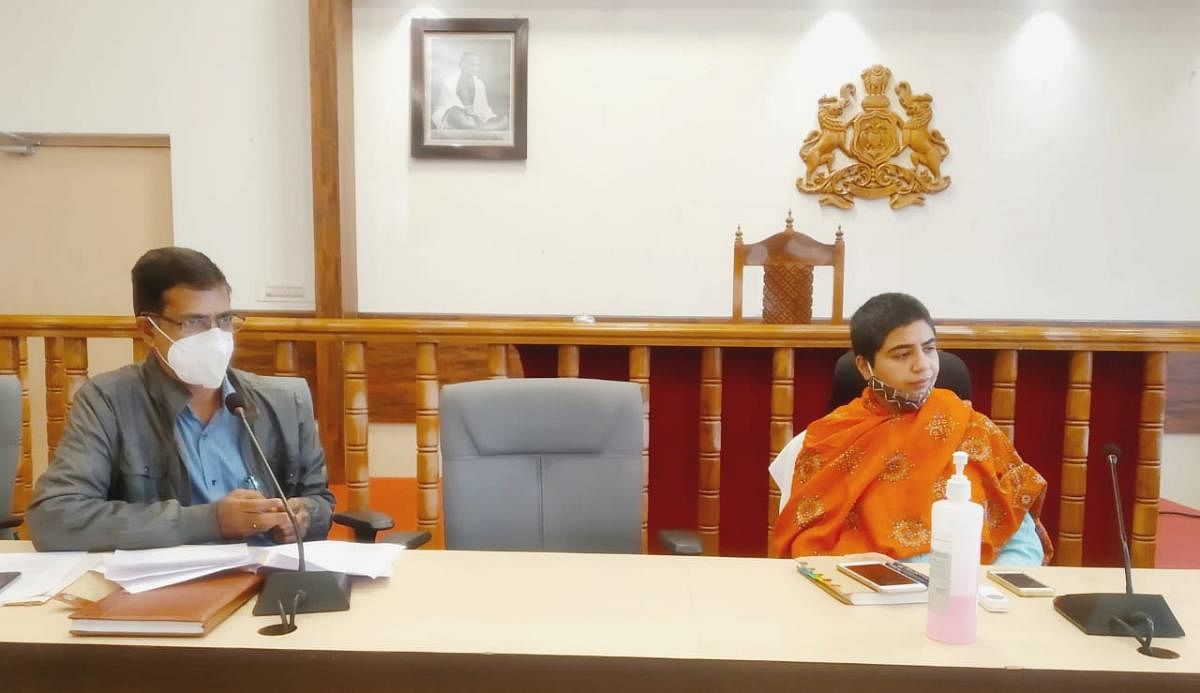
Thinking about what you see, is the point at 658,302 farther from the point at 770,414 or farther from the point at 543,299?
the point at 770,414

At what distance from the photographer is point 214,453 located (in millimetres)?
1534

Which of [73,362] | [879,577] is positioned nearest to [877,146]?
[879,577]

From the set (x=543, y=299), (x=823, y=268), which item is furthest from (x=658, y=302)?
(x=823, y=268)

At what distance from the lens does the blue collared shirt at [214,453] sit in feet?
4.91

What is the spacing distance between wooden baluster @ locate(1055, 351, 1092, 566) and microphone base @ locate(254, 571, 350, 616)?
1.85 m

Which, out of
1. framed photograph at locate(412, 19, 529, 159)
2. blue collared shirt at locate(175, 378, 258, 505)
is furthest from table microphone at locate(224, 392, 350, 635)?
framed photograph at locate(412, 19, 529, 159)

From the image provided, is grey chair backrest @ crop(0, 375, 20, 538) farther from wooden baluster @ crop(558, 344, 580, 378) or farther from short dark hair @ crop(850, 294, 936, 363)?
short dark hair @ crop(850, 294, 936, 363)

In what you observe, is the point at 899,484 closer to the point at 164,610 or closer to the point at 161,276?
the point at 164,610

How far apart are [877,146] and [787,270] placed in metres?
1.37

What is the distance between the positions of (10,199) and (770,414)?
13.0 feet

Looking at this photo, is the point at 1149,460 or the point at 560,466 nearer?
the point at 560,466

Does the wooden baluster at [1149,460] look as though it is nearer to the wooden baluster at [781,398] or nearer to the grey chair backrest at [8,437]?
the wooden baluster at [781,398]

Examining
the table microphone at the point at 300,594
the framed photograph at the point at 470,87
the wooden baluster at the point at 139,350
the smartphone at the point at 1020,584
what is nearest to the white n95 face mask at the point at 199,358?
the table microphone at the point at 300,594

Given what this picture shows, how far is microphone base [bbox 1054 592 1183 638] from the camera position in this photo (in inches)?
39.9
